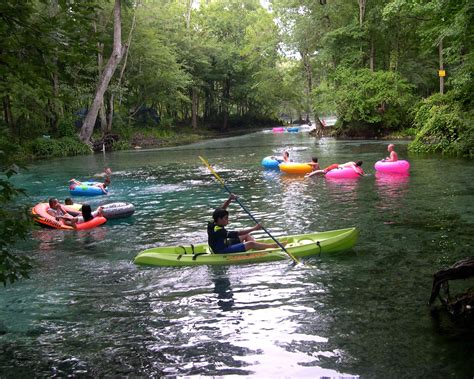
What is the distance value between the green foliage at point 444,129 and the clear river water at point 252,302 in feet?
23.2

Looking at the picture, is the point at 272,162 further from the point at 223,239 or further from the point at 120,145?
the point at 120,145

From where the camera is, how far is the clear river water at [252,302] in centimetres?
473

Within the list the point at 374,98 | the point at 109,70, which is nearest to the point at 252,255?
the point at 109,70

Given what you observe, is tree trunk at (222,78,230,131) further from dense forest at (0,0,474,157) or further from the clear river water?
the clear river water

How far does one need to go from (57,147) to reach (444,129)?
22883 mm

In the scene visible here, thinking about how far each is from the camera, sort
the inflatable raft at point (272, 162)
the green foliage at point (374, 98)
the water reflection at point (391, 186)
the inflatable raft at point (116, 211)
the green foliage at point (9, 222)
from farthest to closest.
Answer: the green foliage at point (374, 98) → the inflatable raft at point (272, 162) → the water reflection at point (391, 186) → the inflatable raft at point (116, 211) → the green foliage at point (9, 222)

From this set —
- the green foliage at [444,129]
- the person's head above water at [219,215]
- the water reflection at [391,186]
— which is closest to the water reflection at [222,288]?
the person's head above water at [219,215]

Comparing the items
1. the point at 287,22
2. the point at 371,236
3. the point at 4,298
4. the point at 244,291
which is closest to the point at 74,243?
the point at 4,298

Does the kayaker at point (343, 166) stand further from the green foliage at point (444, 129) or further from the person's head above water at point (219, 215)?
the person's head above water at point (219, 215)

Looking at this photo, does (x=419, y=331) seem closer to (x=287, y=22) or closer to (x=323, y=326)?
(x=323, y=326)

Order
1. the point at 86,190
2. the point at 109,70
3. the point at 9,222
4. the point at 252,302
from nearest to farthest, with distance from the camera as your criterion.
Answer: the point at 9,222 → the point at 252,302 → the point at 86,190 → the point at 109,70

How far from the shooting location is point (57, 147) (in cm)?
3003

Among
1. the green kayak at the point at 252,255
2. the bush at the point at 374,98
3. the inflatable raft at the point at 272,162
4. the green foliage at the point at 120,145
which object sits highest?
the bush at the point at 374,98

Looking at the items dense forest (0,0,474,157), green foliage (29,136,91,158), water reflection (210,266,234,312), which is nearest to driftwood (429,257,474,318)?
water reflection (210,266,234,312)
